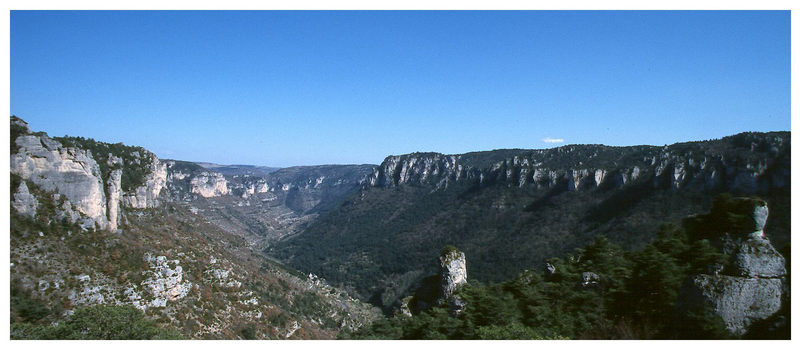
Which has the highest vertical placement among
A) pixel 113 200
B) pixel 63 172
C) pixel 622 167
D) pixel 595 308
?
pixel 622 167

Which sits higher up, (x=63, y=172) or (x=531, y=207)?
(x=63, y=172)

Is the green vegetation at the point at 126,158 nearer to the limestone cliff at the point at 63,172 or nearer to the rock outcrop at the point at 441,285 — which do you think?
the limestone cliff at the point at 63,172

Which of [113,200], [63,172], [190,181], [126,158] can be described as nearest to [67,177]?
[63,172]

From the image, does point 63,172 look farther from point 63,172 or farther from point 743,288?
point 743,288

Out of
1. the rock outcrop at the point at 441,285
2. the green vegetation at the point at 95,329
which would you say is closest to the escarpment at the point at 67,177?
the green vegetation at the point at 95,329

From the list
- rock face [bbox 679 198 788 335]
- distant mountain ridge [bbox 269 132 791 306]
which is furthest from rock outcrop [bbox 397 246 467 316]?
distant mountain ridge [bbox 269 132 791 306]

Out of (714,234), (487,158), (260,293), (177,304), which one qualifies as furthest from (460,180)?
(714,234)
